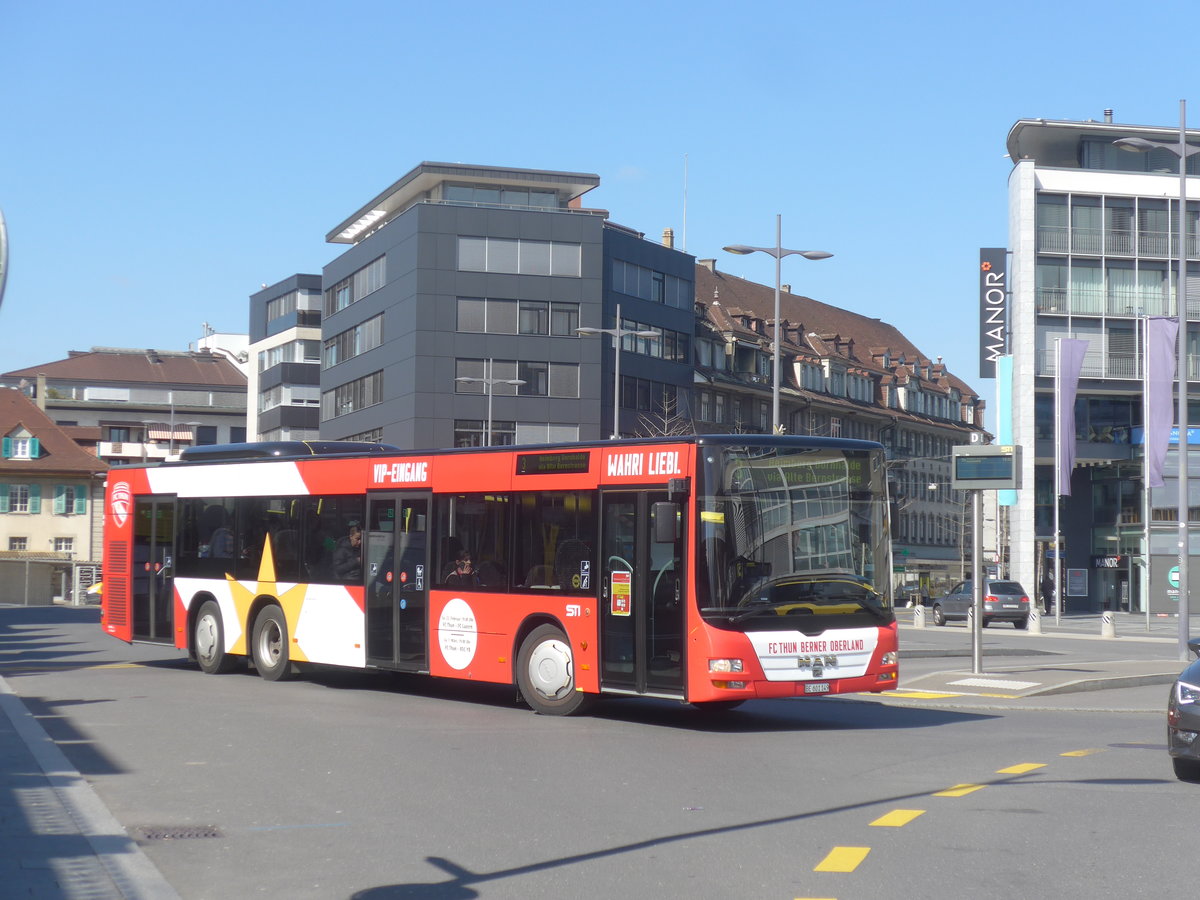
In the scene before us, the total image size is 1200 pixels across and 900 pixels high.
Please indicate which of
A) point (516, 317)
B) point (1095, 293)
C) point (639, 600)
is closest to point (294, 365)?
point (516, 317)

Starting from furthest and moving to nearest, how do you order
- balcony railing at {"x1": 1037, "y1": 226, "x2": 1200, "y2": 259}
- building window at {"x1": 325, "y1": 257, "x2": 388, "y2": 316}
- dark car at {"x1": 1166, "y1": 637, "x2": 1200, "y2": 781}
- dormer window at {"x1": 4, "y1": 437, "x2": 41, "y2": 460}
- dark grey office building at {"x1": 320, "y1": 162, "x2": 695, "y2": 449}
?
dormer window at {"x1": 4, "y1": 437, "x2": 41, "y2": 460} → building window at {"x1": 325, "y1": 257, "x2": 388, "y2": 316} → dark grey office building at {"x1": 320, "y1": 162, "x2": 695, "y2": 449} → balcony railing at {"x1": 1037, "y1": 226, "x2": 1200, "y2": 259} → dark car at {"x1": 1166, "y1": 637, "x2": 1200, "y2": 781}

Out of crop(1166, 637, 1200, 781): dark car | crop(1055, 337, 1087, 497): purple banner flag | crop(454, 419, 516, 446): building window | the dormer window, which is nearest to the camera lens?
crop(1166, 637, 1200, 781): dark car

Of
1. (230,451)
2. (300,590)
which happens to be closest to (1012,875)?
(300,590)

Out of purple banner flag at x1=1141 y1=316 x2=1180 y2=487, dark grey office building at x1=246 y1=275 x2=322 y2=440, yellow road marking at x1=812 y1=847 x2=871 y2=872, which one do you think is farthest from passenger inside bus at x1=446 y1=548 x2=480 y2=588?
dark grey office building at x1=246 y1=275 x2=322 y2=440

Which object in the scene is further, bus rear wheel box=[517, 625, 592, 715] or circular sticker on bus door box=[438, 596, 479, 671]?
circular sticker on bus door box=[438, 596, 479, 671]

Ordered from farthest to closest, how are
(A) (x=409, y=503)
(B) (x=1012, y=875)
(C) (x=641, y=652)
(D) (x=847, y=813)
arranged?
(A) (x=409, y=503) → (C) (x=641, y=652) → (D) (x=847, y=813) → (B) (x=1012, y=875)

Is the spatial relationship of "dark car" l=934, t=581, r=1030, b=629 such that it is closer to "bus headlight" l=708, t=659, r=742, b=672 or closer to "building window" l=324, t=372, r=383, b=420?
"building window" l=324, t=372, r=383, b=420

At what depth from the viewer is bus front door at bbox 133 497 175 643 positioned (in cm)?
2234

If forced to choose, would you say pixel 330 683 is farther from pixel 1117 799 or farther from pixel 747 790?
pixel 1117 799

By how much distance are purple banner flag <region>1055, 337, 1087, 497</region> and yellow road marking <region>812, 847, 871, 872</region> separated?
55.5 meters

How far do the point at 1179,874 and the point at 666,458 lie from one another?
8106 mm

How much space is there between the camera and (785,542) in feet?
48.8

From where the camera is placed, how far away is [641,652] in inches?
593

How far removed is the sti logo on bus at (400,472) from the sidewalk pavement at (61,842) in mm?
6726
